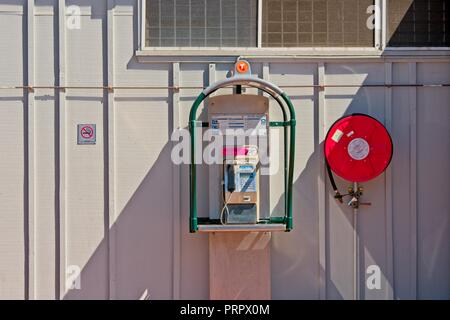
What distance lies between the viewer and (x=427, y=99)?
4.45m

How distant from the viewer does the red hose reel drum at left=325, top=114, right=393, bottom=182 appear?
423 cm

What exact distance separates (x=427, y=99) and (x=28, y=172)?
12.3 feet

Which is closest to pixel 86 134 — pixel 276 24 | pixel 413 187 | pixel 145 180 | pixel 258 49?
pixel 145 180

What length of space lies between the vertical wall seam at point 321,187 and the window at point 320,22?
29cm

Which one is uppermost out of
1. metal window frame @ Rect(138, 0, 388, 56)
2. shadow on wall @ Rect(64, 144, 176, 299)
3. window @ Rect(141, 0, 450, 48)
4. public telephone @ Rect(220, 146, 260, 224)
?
window @ Rect(141, 0, 450, 48)

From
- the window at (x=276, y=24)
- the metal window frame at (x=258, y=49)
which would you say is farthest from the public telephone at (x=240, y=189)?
the window at (x=276, y=24)

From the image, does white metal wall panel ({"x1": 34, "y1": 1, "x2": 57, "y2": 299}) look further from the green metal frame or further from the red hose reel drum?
the red hose reel drum

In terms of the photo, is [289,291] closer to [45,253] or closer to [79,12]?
[45,253]

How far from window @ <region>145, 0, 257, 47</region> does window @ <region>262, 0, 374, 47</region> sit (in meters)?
0.18

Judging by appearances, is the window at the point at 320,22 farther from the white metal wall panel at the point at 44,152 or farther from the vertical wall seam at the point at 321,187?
the white metal wall panel at the point at 44,152

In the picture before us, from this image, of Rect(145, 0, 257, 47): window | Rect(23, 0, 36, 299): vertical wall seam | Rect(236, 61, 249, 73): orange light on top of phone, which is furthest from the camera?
Rect(145, 0, 257, 47): window

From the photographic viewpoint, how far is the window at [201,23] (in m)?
4.48

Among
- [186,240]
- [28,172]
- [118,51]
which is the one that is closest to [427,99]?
[186,240]

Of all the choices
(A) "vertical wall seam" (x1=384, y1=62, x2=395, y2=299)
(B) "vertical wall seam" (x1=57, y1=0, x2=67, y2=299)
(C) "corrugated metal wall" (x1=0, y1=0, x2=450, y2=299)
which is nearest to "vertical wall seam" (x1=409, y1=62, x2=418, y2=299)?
(C) "corrugated metal wall" (x1=0, y1=0, x2=450, y2=299)
